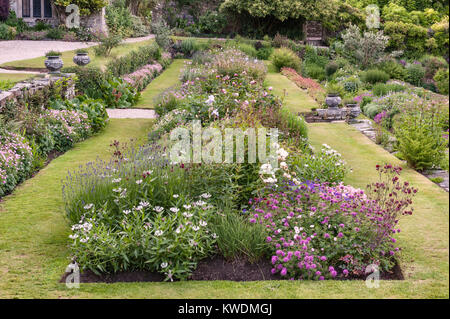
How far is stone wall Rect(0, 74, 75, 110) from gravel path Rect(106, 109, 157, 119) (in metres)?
1.05

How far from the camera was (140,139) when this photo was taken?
8180 millimetres

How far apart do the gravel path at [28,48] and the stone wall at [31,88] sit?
17.1ft

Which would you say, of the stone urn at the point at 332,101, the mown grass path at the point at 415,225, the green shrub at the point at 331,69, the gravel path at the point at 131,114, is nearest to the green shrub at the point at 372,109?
the stone urn at the point at 332,101

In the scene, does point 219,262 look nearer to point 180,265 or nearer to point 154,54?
point 180,265

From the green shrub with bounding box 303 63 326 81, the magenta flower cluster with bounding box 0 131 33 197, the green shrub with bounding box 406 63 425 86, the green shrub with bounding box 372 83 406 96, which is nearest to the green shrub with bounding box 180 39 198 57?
the green shrub with bounding box 303 63 326 81

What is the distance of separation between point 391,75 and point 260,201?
1648 cm

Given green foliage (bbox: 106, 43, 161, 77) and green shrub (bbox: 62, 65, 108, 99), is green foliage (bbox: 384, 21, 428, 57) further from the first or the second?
green shrub (bbox: 62, 65, 108, 99)

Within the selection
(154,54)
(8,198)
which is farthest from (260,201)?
(154,54)

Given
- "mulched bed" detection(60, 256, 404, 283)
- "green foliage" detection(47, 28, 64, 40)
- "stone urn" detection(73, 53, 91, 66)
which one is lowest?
"mulched bed" detection(60, 256, 404, 283)

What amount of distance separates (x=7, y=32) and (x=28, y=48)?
11.9 feet

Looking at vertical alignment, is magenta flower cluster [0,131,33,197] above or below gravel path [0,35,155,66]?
below

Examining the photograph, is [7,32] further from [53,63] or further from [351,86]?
[351,86]

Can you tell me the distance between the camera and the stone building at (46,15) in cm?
2311

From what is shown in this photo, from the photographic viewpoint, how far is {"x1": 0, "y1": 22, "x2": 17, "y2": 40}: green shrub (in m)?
20.4
